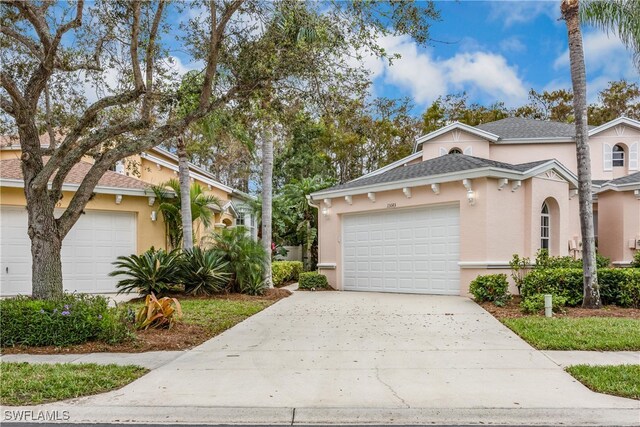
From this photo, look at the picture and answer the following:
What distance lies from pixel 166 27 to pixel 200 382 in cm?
671

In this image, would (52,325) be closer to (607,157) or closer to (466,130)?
(466,130)

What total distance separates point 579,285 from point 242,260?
8.49 meters

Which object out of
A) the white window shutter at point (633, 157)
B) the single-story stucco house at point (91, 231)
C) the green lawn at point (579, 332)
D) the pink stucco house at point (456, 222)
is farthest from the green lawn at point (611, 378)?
the white window shutter at point (633, 157)

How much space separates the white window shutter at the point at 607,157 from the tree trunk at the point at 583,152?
37.3 feet

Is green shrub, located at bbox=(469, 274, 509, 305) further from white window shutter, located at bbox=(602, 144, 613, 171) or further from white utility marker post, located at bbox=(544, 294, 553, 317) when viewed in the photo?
white window shutter, located at bbox=(602, 144, 613, 171)

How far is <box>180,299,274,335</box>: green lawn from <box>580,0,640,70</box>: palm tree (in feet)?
33.3

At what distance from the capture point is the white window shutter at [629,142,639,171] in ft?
65.7

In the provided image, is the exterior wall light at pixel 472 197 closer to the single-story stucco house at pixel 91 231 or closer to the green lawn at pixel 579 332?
the green lawn at pixel 579 332

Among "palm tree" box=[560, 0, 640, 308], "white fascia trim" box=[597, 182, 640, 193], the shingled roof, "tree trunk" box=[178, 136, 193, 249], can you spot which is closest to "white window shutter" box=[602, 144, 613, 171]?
"white fascia trim" box=[597, 182, 640, 193]

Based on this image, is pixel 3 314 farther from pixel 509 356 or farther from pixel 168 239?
pixel 168 239

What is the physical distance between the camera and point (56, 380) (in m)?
5.25

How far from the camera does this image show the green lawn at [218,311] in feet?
29.8

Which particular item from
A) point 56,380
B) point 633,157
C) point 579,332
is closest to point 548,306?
point 579,332

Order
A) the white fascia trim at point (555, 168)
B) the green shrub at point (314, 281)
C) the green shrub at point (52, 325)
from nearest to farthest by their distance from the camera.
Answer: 1. the green shrub at point (52, 325)
2. the white fascia trim at point (555, 168)
3. the green shrub at point (314, 281)
